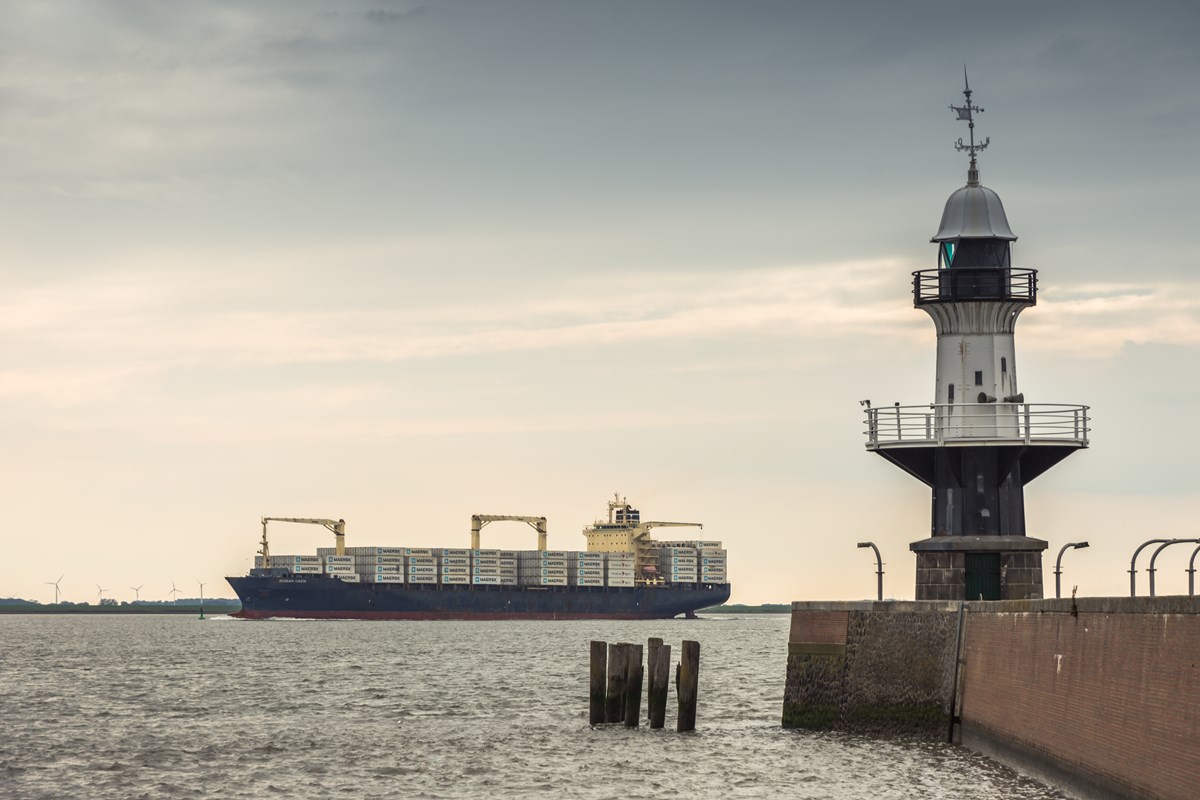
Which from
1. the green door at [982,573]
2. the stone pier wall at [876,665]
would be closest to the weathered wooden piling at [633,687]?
the stone pier wall at [876,665]

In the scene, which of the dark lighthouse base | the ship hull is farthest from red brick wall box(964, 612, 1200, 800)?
the ship hull

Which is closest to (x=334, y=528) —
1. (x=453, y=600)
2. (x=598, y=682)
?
(x=453, y=600)

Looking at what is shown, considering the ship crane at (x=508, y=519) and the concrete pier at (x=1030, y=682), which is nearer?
the concrete pier at (x=1030, y=682)

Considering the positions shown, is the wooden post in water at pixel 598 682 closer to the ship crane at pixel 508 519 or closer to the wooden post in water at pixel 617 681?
the wooden post in water at pixel 617 681

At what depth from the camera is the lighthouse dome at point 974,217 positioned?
3562 cm

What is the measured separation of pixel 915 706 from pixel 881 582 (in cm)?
377

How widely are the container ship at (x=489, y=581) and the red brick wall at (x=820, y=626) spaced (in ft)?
444

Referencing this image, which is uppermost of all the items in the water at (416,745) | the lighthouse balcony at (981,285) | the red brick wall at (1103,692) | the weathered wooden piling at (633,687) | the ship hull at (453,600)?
the lighthouse balcony at (981,285)

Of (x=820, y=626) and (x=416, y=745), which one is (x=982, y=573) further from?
(x=416, y=745)

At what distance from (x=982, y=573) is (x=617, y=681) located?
846 cm

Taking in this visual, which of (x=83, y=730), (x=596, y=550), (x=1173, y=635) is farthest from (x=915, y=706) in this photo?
(x=596, y=550)

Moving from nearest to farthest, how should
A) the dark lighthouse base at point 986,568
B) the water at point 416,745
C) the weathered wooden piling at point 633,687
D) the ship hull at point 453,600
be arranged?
the water at point 416,745 → the dark lighthouse base at point 986,568 → the weathered wooden piling at point 633,687 → the ship hull at point 453,600

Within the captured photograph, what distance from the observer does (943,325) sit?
35344 mm

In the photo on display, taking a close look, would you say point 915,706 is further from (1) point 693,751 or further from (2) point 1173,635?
(2) point 1173,635
